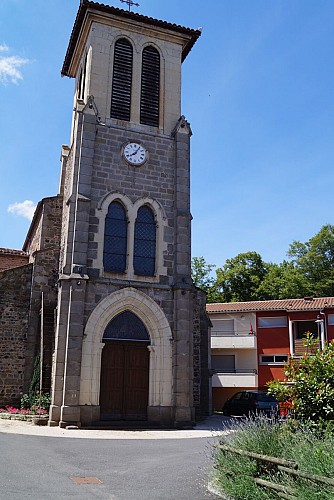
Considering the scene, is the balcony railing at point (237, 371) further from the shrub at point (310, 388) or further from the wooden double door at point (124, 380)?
the shrub at point (310, 388)

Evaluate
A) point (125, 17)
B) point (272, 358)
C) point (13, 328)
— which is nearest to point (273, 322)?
point (272, 358)

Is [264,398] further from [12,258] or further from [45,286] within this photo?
[12,258]

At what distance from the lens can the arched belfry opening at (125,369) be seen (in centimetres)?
1748

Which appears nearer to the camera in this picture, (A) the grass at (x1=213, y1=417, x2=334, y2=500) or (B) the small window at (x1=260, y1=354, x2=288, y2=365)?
(A) the grass at (x1=213, y1=417, x2=334, y2=500)

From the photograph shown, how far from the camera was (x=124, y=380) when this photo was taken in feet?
58.5

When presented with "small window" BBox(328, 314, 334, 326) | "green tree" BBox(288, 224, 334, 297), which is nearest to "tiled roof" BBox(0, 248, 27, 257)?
"small window" BBox(328, 314, 334, 326)

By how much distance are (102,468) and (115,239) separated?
10709mm

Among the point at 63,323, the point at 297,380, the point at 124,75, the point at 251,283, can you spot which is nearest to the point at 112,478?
the point at 297,380

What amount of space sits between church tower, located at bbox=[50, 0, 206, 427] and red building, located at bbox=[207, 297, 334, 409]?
13665mm

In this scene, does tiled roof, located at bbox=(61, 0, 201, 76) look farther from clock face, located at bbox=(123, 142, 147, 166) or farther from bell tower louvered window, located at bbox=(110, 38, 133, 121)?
clock face, located at bbox=(123, 142, 147, 166)

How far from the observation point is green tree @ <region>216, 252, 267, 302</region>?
1882 inches

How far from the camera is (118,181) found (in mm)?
19406

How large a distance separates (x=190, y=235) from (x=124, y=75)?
7152 millimetres

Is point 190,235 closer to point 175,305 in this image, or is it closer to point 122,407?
point 175,305
